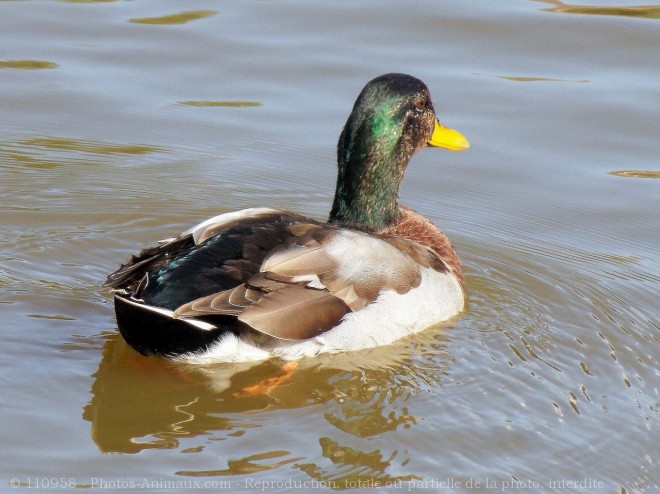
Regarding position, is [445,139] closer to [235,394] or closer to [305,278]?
[305,278]

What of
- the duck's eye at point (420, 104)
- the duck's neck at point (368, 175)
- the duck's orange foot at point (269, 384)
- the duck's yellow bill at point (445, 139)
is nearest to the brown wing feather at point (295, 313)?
the duck's orange foot at point (269, 384)

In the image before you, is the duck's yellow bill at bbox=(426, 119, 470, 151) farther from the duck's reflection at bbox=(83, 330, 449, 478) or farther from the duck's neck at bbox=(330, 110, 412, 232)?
the duck's reflection at bbox=(83, 330, 449, 478)

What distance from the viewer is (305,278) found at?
623cm

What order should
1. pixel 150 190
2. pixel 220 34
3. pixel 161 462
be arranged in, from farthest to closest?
pixel 220 34
pixel 150 190
pixel 161 462

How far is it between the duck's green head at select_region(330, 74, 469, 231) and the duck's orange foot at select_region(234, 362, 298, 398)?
1.25 metres

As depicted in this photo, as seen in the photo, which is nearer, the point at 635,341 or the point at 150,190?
the point at 635,341

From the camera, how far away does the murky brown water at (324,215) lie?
5406mm

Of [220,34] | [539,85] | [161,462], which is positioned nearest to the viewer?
[161,462]

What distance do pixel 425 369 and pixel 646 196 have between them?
9.87 ft

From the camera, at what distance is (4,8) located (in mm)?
11305

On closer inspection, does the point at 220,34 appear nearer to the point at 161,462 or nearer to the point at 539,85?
the point at 539,85

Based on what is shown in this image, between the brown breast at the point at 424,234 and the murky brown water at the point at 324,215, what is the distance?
0.87 ft

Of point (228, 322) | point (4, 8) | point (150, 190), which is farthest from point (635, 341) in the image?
point (4, 8)

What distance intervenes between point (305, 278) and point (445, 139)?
1802 mm
